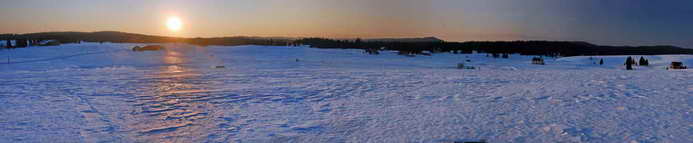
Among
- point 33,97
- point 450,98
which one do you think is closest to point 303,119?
point 450,98

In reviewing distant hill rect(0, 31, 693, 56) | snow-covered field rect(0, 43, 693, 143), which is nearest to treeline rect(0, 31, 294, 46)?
distant hill rect(0, 31, 693, 56)

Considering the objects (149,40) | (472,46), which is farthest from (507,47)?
(149,40)

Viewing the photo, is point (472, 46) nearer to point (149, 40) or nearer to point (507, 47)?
point (507, 47)

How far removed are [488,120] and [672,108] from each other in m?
2.65

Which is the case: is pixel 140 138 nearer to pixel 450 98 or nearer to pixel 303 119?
pixel 303 119

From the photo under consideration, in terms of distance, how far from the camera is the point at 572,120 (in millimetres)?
4859

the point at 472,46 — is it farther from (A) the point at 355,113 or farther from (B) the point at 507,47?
(A) the point at 355,113

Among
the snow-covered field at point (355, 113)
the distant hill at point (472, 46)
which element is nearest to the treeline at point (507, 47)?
the distant hill at point (472, 46)

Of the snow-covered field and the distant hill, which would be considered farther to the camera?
the distant hill

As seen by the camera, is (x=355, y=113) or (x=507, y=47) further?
(x=507, y=47)

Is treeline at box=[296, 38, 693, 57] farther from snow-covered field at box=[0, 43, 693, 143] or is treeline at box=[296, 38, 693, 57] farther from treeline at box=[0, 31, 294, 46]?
snow-covered field at box=[0, 43, 693, 143]

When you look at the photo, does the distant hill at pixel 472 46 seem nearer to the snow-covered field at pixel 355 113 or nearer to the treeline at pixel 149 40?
the treeline at pixel 149 40

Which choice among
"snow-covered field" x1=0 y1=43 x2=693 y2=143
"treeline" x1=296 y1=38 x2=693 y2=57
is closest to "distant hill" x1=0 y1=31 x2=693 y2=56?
"treeline" x1=296 y1=38 x2=693 y2=57

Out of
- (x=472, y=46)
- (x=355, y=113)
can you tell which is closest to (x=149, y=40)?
(x=472, y=46)
